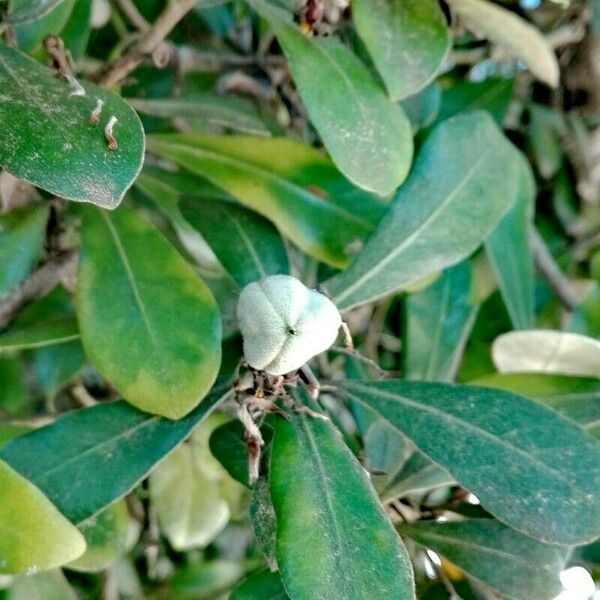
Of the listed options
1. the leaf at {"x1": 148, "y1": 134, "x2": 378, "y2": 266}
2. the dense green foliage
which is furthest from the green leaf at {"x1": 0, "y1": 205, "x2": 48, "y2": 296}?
the leaf at {"x1": 148, "y1": 134, "x2": 378, "y2": 266}

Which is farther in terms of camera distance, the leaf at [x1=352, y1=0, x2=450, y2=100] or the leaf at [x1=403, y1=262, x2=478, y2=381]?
the leaf at [x1=403, y1=262, x2=478, y2=381]

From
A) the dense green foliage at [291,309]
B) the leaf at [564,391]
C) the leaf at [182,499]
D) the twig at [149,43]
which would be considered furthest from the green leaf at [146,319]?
the leaf at [182,499]

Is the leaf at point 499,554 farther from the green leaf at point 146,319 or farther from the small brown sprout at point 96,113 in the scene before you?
the small brown sprout at point 96,113

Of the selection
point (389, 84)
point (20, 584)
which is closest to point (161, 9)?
point (389, 84)

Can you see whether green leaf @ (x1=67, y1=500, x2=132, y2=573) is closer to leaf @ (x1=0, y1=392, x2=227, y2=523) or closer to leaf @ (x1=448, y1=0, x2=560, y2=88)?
leaf @ (x1=0, y1=392, x2=227, y2=523)

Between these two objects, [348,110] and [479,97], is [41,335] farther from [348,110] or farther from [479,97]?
[479,97]

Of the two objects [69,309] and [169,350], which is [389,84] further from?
[69,309]

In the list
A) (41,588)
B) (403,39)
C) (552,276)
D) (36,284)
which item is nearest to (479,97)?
(552,276)

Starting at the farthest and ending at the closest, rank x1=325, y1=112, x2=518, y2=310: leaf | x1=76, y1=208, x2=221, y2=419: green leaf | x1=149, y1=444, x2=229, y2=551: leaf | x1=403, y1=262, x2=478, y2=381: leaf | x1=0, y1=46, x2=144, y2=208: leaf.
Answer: x1=149, y1=444, x2=229, y2=551: leaf, x1=403, y1=262, x2=478, y2=381: leaf, x1=325, y1=112, x2=518, y2=310: leaf, x1=76, y1=208, x2=221, y2=419: green leaf, x1=0, y1=46, x2=144, y2=208: leaf
